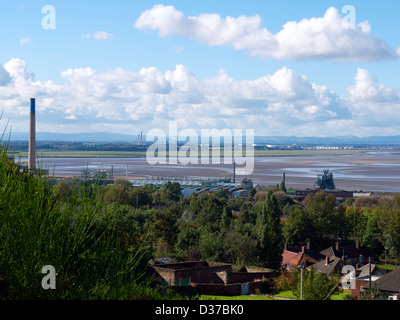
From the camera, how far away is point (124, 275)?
7.38m

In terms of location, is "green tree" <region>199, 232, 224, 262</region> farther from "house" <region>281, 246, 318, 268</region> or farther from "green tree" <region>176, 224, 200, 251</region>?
"house" <region>281, 246, 318, 268</region>

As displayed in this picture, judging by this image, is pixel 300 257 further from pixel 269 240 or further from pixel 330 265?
pixel 269 240

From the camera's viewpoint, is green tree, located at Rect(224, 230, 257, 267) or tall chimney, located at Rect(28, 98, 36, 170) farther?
tall chimney, located at Rect(28, 98, 36, 170)

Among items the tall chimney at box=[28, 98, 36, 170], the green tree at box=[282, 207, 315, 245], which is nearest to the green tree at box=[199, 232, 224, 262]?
the green tree at box=[282, 207, 315, 245]

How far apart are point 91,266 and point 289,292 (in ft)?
62.4

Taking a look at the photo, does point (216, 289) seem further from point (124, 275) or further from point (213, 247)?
point (124, 275)

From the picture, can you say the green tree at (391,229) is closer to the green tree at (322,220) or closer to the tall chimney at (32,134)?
the green tree at (322,220)

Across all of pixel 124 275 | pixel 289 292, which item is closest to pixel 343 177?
pixel 289 292

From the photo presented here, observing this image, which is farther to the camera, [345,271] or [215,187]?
[215,187]

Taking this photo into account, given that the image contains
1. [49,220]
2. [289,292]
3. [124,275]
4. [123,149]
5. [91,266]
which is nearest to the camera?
[49,220]

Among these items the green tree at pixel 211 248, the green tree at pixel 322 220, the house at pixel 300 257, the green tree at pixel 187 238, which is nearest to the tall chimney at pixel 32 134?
the green tree at pixel 187 238

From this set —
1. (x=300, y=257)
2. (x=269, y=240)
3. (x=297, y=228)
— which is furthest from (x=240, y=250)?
(x=297, y=228)

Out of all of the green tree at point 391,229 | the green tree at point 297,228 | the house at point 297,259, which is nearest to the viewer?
the house at point 297,259
